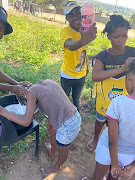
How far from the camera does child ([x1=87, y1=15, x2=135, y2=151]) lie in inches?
63.0

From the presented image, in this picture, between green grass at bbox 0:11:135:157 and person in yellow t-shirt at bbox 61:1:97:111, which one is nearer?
person in yellow t-shirt at bbox 61:1:97:111

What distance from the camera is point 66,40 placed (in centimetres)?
192

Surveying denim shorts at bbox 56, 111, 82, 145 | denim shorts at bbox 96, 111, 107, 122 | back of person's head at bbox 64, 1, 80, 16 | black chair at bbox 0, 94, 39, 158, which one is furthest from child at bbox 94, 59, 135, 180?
back of person's head at bbox 64, 1, 80, 16

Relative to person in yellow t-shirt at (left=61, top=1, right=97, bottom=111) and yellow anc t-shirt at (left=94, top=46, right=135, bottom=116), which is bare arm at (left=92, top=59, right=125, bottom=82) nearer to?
yellow anc t-shirt at (left=94, top=46, right=135, bottom=116)

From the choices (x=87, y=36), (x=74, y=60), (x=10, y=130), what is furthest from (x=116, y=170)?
(x=74, y=60)

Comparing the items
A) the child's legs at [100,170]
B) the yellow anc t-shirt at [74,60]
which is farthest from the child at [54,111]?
the yellow anc t-shirt at [74,60]

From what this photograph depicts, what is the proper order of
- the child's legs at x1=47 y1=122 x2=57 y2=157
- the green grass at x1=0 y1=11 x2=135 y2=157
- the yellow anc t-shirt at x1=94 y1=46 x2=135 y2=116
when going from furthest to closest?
the green grass at x1=0 y1=11 x2=135 y2=157
the child's legs at x1=47 y1=122 x2=57 y2=157
the yellow anc t-shirt at x1=94 y1=46 x2=135 y2=116

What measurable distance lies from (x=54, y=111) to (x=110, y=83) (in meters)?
0.65

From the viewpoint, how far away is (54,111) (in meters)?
1.49

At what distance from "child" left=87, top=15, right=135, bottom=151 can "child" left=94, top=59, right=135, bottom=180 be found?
422 mm

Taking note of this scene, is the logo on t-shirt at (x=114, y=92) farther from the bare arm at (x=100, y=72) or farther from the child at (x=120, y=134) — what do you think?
the child at (x=120, y=134)

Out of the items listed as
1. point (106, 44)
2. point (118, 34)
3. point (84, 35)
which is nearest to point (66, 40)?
point (84, 35)

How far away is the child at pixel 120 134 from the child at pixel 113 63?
0.42 m

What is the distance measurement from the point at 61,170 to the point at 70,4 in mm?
1783
